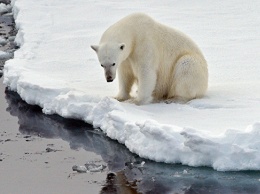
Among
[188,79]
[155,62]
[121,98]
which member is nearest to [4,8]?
[121,98]

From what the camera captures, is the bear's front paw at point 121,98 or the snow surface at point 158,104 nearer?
the snow surface at point 158,104

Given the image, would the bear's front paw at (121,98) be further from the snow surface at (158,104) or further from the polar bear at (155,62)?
the snow surface at (158,104)

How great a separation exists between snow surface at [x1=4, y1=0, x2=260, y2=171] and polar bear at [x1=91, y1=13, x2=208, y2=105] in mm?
230

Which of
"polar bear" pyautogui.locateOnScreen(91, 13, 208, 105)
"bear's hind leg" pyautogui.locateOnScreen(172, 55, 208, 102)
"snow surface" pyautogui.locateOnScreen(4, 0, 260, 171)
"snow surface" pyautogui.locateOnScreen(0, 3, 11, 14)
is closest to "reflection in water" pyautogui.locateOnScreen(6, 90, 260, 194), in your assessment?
"snow surface" pyautogui.locateOnScreen(4, 0, 260, 171)

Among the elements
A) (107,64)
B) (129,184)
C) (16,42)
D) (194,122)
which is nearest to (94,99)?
(107,64)

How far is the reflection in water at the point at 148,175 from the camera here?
6574 mm

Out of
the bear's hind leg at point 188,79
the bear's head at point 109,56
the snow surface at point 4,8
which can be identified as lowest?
the snow surface at point 4,8

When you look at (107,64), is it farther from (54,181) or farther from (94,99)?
(54,181)

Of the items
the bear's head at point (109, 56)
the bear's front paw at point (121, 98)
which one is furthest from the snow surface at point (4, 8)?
the bear's head at point (109, 56)

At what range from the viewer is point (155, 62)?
27.7 ft

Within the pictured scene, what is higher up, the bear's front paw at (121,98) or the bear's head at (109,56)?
the bear's head at (109,56)

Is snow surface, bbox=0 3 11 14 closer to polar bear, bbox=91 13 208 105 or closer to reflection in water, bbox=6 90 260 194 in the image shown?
polar bear, bbox=91 13 208 105

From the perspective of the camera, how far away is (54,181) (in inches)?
268

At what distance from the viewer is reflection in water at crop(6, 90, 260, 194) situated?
657 centimetres
